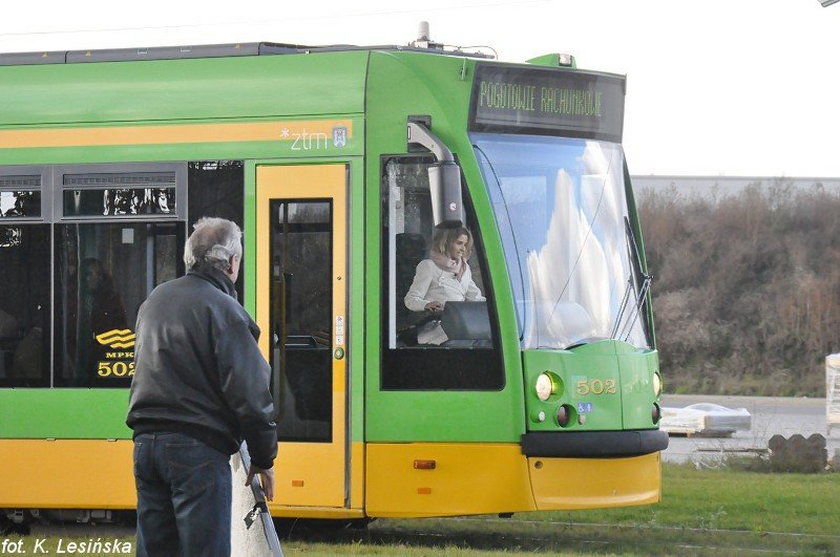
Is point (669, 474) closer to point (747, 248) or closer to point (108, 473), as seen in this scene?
point (108, 473)

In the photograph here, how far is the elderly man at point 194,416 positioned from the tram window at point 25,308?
4.97 meters

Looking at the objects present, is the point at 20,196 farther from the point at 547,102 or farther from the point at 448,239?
the point at 547,102

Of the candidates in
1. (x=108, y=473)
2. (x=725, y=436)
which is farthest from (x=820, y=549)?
(x=725, y=436)

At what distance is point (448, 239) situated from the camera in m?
9.95

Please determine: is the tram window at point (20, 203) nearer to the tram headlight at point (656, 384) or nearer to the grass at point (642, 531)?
the grass at point (642, 531)

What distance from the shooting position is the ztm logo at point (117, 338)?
10.6 m

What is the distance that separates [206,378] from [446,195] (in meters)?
3.68

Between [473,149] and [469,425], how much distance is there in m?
1.79

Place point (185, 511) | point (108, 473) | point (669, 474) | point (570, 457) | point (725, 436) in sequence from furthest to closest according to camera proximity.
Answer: point (725, 436), point (669, 474), point (108, 473), point (570, 457), point (185, 511)

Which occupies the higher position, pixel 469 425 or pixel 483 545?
pixel 469 425

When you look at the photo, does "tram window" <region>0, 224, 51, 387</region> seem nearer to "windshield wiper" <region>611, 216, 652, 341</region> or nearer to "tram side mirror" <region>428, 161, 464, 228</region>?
"tram side mirror" <region>428, 161, 464, 228</region>

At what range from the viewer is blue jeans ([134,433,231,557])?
19.1 ft

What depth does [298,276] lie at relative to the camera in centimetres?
1021

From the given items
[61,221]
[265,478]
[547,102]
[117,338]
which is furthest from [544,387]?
[265,478]
